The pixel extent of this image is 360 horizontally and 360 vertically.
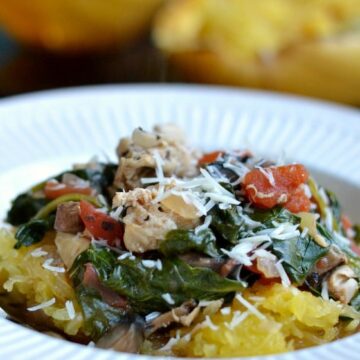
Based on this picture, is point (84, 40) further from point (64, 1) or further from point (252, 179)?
point (252, 179)

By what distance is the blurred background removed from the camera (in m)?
6.26

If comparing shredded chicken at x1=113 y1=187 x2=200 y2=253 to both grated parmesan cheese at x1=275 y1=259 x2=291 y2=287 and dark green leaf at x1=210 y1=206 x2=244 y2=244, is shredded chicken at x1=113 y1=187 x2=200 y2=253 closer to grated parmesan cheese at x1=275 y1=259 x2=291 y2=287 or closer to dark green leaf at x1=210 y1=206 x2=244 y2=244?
dark green leaf at x1=210 y1=206 x2=244 y2=244

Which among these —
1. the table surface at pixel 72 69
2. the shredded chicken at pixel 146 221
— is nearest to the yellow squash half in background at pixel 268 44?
the table surface at pixel 72 69

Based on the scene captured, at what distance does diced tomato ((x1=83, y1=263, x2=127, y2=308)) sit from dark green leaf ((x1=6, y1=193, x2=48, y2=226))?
2.70 ft

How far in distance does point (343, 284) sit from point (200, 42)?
133 inches

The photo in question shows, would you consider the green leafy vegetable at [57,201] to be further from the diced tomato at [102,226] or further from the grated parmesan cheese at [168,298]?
the grated parmesan cheese at [168,298]

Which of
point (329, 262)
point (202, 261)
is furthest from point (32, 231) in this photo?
point (329, 262)

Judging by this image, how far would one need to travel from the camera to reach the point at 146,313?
331 cm

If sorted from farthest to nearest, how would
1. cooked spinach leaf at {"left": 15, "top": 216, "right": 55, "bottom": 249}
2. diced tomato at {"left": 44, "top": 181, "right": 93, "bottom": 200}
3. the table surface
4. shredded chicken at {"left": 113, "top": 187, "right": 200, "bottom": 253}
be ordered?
the table surface < diced tomato at {"left": 44, "top": 181, "right": 93, "bottom": 200} < cooked spinach leaf at {"left": 15, "top": 216, "right": 55, "bottom": 249} < shredded chicken at {"left": 113, "top": 187, "right": 200, "bottom": 253}

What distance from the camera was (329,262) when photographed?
11.5 ft

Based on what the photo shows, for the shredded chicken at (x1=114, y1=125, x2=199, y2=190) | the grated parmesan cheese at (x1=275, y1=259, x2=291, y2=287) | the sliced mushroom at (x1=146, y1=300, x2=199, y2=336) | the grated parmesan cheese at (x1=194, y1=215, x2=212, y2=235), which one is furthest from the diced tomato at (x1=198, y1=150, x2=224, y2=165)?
the sliced mushroom at (x1=146, y1=300, x2=199, y2=336)

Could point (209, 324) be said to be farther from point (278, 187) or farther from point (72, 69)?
point (72, 69)

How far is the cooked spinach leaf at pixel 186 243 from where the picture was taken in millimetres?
3230

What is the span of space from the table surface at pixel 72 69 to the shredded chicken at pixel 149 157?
3313mm
